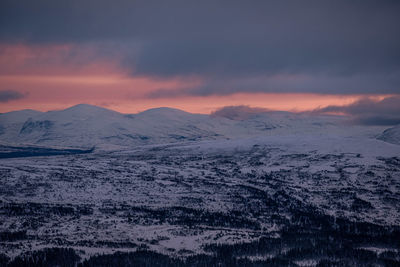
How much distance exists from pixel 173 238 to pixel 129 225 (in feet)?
65.2

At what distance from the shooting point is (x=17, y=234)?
144750 millimetres

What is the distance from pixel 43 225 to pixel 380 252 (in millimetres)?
91136

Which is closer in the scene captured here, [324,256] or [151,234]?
[324,256]

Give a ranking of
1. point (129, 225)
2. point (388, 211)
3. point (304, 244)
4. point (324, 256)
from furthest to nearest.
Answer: point (388, 211), point (129, 225), point (304, 244), point (324, 256)

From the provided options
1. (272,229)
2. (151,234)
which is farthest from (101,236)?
(272,229)

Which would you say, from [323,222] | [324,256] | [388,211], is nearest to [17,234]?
[324,256]

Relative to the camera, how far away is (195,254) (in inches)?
5187

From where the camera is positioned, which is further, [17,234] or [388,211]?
[388,211]

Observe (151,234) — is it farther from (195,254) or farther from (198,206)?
(198,206)

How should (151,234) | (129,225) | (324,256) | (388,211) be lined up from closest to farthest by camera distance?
(324,256), (151,234), (129,225), (388,211)

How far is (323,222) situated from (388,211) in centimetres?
3222

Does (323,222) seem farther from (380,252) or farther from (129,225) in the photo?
(129,225)

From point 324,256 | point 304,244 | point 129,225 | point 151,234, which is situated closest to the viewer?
point 324,256

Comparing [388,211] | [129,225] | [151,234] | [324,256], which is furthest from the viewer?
[388,211]
